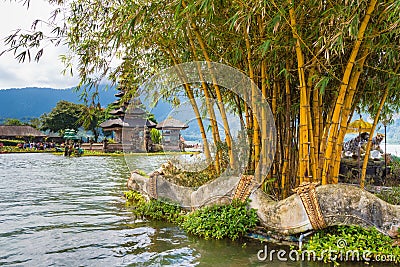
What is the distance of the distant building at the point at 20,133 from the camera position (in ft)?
111

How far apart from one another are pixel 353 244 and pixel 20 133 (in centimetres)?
3524

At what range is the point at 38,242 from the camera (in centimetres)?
397

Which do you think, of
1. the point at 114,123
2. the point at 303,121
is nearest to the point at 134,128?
the point at 303,121

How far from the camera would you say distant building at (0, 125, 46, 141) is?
1330 inches

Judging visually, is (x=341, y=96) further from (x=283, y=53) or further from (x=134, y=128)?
(x=134, y=128)

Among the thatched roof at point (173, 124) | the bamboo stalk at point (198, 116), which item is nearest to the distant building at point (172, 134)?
the thatched roof at point (173, 124)

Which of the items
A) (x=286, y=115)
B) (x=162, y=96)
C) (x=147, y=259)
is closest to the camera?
(x=147, y=259)

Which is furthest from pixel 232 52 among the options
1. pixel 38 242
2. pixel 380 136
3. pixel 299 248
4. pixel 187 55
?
pixel 380 136

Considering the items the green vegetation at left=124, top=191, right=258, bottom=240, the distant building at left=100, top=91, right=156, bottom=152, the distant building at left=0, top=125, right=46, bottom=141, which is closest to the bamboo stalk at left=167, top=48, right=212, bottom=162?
the distant building at left=100, top=91, right=156, bottom=152

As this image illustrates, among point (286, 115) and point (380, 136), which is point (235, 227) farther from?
point (380, 136)

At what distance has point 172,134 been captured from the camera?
4812mm

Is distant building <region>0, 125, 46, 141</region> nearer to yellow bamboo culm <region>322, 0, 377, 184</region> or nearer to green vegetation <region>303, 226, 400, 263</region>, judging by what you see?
yellow bamboo culm <region>322, 0, 377, 184</region>

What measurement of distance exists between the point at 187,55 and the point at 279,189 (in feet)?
6.48

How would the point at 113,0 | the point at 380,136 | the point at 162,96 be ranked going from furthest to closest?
1. the point at 380,136
2. the point at 162,96
3. the point at 113,0
